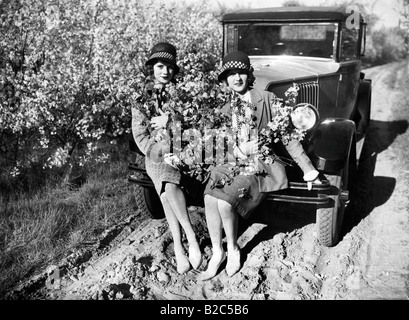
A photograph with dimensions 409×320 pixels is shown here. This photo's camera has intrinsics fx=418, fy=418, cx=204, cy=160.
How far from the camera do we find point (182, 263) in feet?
10.2

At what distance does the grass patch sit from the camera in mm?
3141

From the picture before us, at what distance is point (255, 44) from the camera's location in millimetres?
5238

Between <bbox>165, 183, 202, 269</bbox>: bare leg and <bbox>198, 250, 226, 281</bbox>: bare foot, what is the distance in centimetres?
9

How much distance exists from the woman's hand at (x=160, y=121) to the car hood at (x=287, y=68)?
1.22m

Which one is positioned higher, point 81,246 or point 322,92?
point 322,92

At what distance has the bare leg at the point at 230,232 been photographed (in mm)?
3006

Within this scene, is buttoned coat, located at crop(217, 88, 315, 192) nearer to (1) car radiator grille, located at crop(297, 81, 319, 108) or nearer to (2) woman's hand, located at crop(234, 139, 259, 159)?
(2) woman's hand, located at crop(234, 139, 259, 159)

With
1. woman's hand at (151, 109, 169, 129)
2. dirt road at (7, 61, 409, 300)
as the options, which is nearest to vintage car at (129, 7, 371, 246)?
dirt road at (7, 61, 409, 300)

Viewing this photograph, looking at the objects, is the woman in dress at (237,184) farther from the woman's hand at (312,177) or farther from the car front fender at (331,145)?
the car front fender at (331,145)

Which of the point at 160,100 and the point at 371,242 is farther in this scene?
the point at 371,242

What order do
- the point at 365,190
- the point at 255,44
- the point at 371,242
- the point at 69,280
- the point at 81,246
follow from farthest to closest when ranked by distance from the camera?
the point at 255,44 < the point at 365,190 < the point at 371,242 < the point at 81,246 < the point at 69,280
